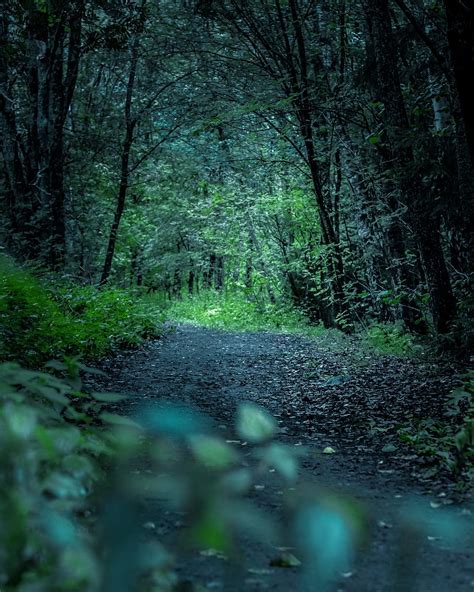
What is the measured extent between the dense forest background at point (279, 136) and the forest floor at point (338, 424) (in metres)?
1.42

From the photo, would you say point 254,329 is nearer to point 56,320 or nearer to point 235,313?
point 235,313

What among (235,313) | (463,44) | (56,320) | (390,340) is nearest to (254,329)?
(235,313)

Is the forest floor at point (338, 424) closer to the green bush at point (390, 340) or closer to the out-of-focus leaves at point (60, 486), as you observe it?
the green bush at point (390, 340)

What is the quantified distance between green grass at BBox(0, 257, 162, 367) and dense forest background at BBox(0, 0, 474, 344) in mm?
1967

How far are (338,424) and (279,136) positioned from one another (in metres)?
12.0

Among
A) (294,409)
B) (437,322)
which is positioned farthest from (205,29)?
(294,409)

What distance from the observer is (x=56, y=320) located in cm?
831

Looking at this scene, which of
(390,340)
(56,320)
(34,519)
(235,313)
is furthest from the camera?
(235,313)

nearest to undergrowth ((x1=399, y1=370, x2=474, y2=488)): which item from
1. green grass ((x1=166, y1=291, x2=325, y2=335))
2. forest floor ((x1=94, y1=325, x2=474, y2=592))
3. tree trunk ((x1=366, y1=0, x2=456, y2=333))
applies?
forest floor ((x1=94, y1=325, x2=474, y2=592))

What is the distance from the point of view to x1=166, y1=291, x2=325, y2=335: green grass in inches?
779

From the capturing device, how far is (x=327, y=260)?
14.5 metres

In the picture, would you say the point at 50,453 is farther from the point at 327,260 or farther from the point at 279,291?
the point at 279,291

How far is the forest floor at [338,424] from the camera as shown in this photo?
104 inches

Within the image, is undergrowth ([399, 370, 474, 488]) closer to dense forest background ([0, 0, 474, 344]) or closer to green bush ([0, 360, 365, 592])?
green bush ([0, 360, 365, 592])
